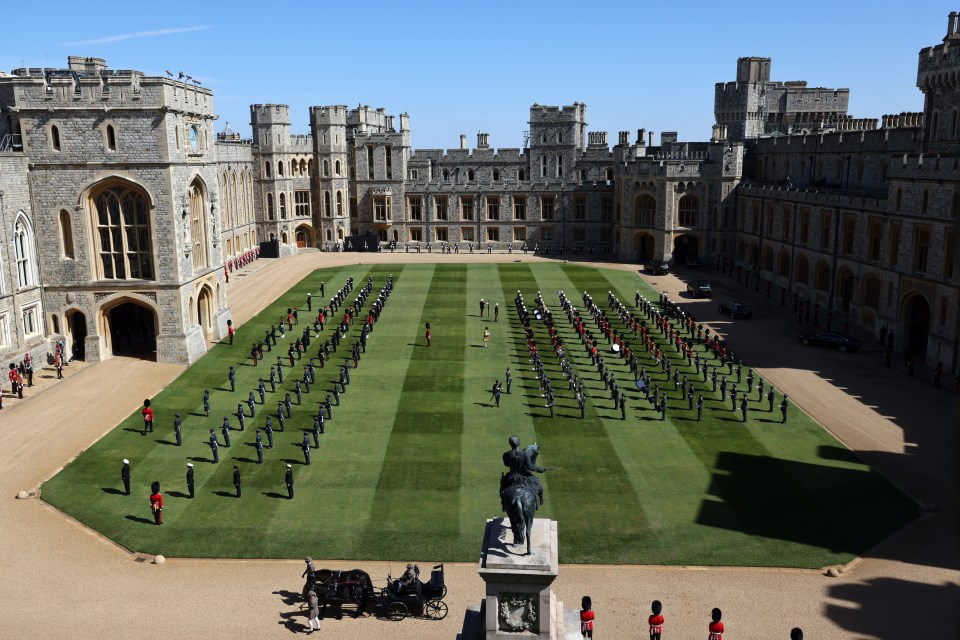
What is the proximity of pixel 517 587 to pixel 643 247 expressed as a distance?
215 ft

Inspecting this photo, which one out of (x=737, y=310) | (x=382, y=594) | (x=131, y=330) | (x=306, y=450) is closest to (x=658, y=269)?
(x=737, y=310)

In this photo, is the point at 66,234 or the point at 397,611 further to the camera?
the point at 66,234

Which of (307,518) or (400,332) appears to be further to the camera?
(400,332)

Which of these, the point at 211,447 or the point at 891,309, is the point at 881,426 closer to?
the point at 891,309

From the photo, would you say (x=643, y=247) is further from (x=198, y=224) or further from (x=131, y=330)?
(x=131, y=330)

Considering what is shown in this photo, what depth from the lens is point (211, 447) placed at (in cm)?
2897

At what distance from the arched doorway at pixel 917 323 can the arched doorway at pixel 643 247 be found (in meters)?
34.0

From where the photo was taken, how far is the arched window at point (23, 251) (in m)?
38.9

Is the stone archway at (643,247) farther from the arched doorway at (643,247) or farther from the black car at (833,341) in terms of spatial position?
the black car at (833,341)

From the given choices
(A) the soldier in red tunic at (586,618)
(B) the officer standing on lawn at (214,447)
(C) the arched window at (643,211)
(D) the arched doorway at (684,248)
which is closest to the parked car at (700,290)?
(D) the arched doorway at (684,248)

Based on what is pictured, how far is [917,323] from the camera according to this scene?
144 feet

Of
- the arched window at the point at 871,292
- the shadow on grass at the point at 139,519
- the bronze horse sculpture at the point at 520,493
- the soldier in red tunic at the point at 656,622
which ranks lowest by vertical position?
the shadow on grass at the point at 139,519

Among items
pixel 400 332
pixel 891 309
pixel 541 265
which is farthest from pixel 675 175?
pixel 400 332

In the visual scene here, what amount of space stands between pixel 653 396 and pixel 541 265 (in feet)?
131
